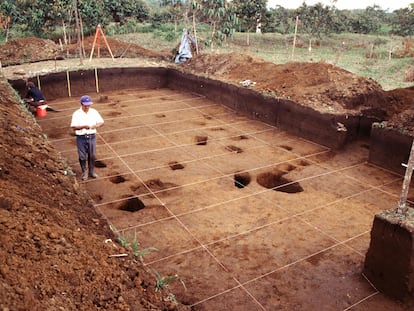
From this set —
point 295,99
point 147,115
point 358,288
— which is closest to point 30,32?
point 147,115

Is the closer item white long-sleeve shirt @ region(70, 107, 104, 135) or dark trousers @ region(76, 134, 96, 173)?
white long-sleeve shirt @ region(70, 107, 104, 135)

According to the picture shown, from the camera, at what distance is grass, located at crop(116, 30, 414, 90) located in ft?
44.1

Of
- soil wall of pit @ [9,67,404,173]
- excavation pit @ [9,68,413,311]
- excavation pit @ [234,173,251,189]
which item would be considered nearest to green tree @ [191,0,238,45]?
soil wall of pit @ [9,67,404,173]

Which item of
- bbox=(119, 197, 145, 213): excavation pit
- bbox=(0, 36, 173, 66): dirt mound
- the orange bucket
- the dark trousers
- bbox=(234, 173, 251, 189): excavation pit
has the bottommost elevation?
bbox=(119, 197, 145, 213): excavation pit

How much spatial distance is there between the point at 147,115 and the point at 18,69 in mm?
5103

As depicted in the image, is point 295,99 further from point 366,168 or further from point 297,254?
point 297,254

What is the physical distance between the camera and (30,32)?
70.0 feet

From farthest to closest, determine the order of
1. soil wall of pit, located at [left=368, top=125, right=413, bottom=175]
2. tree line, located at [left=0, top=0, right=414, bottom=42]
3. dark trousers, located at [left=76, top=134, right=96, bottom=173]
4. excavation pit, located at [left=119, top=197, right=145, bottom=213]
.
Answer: tree line, located at [left=0, top=0, right=414, bottom=42] < soil wall of pit, located at [left=368, top=125, right=413, bottom=175] < dark trousers, located at [left=76, top=134, right=96, bottom=173] < excavation pit, located at [left=119, top=197, right=145, bottom=213]

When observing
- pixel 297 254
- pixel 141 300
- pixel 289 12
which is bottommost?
pixel 297 254

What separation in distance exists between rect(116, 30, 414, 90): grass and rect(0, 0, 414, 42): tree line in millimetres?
1004

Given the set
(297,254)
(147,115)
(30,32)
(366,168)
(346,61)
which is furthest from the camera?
(30,32)

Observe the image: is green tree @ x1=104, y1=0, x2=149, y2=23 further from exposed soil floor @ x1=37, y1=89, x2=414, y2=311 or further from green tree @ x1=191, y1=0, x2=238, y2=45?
exposed soil floor @ x1=37, y1=89, x2=414, y2=311

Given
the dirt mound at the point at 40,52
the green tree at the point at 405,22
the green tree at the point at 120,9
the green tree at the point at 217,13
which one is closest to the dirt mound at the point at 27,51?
the dirt mound at the point at 40,52

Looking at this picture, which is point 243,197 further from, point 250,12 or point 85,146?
point 250,12
